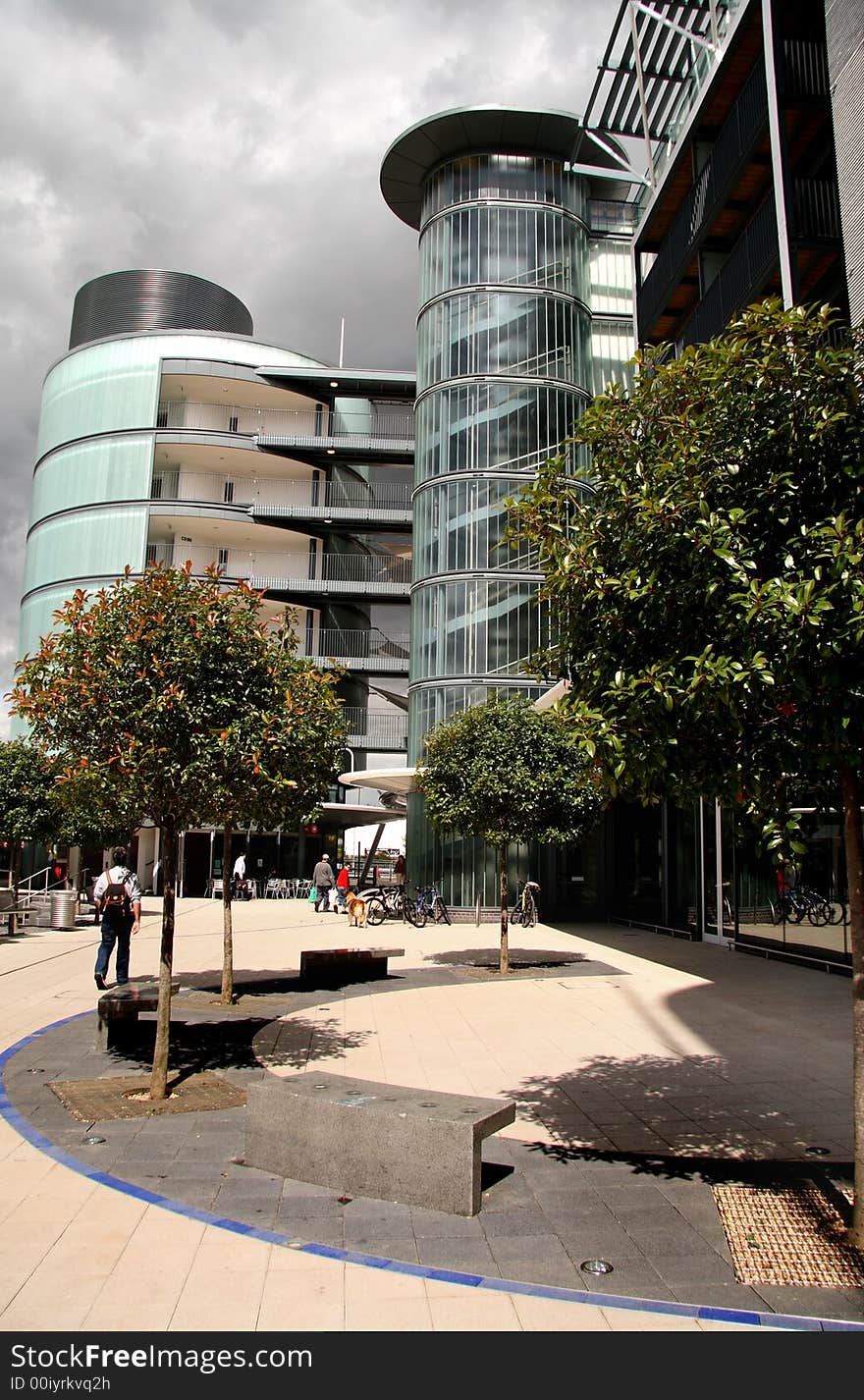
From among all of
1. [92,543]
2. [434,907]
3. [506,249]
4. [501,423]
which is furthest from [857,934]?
[92,543]

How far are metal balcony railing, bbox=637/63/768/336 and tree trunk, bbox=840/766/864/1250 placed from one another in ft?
47.8

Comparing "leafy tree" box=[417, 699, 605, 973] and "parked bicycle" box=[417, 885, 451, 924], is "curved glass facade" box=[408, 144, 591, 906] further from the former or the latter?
"leafy tree" box=[417, 699, 605, 973]

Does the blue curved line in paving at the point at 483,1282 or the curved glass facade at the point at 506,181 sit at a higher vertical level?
the curved glass facade at the point at 506,181

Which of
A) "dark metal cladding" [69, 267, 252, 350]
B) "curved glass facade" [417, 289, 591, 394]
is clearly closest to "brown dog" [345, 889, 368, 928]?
"curved glass facade" [417, 289, 591, 394]

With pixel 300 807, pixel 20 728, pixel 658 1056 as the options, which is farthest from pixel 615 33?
pixel 20 728

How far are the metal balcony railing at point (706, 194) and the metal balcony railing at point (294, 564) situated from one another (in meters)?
20.5

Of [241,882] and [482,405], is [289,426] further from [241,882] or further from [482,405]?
[241,882]

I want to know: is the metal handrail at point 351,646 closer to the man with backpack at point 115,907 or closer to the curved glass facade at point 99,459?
the curved glass facade at point 99,459

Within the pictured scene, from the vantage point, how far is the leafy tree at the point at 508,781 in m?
14.5

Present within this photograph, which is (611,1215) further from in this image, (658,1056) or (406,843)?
(406,843)

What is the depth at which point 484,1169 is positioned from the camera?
5820mm

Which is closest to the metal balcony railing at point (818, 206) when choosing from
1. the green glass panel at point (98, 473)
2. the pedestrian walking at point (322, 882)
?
the pedestrian walking at point (322, 882)

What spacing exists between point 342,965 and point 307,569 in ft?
100
